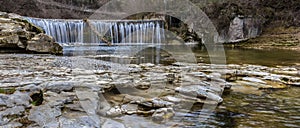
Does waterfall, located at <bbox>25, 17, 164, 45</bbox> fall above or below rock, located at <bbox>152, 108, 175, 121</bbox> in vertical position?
above

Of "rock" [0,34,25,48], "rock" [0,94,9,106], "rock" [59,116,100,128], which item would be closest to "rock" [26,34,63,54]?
"rock" [0,34,25,48]

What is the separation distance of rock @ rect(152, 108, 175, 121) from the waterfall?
50.0 ft

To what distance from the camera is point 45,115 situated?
114 inches

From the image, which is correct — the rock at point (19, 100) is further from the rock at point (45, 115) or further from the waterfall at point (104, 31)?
the waterfall at point (104, 31)

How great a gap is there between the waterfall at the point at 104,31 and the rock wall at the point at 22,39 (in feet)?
17.8

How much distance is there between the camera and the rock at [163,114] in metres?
3.23

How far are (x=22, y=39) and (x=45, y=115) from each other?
8.88 metres

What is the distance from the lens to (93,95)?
3.77m

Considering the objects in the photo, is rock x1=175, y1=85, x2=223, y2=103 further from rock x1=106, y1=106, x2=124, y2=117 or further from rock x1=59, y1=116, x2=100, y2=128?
rock x1=59, y1=116, x2=100, y2=128

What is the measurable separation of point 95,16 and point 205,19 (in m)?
12.8

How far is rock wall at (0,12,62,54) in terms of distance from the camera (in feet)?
33.7

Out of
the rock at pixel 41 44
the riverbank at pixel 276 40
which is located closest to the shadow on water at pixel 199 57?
the rock at pixel 41 44

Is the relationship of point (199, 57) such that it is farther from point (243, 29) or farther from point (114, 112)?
point (243, 29)

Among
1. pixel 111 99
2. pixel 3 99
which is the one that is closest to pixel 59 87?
pixel 111 99
